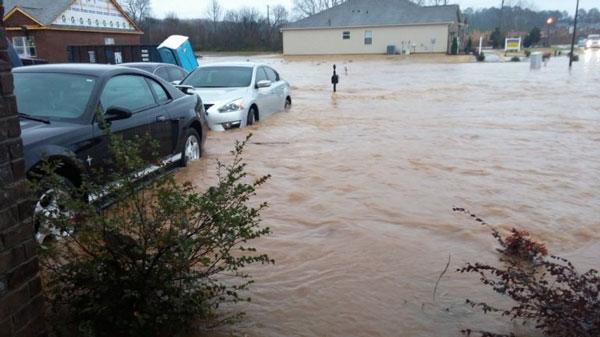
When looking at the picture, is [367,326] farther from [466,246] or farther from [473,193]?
[473,193]

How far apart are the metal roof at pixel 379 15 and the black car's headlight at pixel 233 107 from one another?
4763cm

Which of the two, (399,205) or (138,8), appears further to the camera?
(138,8)

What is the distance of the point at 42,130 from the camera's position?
185 inches

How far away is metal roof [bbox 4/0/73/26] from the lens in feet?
114

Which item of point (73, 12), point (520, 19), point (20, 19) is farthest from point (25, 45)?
point (520, 19)

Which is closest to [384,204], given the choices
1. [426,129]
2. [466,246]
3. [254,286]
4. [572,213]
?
[466,246]

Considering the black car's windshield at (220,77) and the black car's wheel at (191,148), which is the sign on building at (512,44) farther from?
the black car's wheel at (191,148)

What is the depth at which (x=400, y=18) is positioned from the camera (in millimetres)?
55875

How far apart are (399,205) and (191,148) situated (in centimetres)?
326

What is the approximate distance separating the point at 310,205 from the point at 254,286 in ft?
7.33

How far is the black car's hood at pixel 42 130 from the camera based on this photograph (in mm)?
4469

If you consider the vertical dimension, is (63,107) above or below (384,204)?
above

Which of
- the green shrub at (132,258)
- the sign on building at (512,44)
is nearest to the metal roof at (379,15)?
the sign on building at (512,44)

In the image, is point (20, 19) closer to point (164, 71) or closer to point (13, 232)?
point (164, 71)
